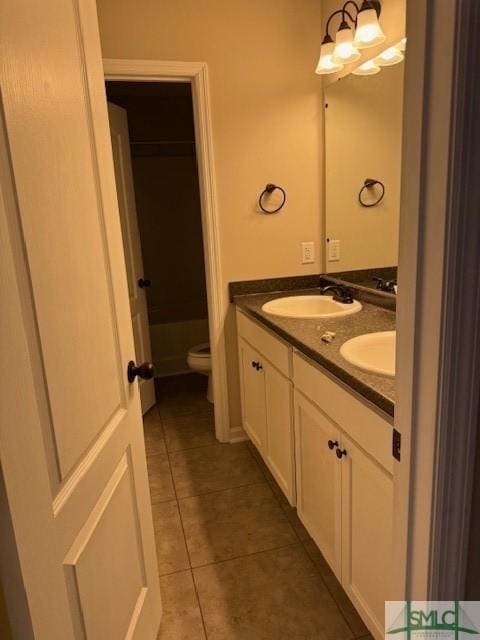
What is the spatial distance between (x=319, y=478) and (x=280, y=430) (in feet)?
1.31

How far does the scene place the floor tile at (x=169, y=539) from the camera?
1798mm

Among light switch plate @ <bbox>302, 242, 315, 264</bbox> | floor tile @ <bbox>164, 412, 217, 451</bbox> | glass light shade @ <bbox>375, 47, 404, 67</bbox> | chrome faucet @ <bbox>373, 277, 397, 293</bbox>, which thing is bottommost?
floor tile @ <bbox>164, 412, 217, 451</bbox>

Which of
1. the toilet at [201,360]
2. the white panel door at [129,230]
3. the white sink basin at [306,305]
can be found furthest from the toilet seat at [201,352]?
the white sink basin at [306,305]

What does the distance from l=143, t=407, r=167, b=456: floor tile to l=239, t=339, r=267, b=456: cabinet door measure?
566mm

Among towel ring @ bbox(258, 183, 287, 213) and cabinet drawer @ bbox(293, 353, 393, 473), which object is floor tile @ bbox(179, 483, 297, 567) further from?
towel ring @ bbox(258, 183, 287, 213)

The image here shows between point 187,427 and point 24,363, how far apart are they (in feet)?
7.91

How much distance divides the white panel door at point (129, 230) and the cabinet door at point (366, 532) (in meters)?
1.93

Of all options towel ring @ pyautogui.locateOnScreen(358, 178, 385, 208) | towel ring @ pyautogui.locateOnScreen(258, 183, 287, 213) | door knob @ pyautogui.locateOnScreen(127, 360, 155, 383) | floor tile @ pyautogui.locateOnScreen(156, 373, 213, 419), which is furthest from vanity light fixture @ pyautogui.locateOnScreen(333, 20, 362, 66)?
floor tile @ pyautogui.locateOnScreen(156, 373, 213, 419)

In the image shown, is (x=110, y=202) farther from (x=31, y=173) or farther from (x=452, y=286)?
(x=452, y=286)

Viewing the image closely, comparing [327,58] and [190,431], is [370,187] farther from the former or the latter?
[190,431]

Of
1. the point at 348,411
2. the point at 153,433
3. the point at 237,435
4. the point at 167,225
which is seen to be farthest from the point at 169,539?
the point at 167,225

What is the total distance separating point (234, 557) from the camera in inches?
71.7

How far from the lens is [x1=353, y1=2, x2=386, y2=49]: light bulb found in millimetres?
1851

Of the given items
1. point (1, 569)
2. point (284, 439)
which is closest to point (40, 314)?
point (1, 569)
